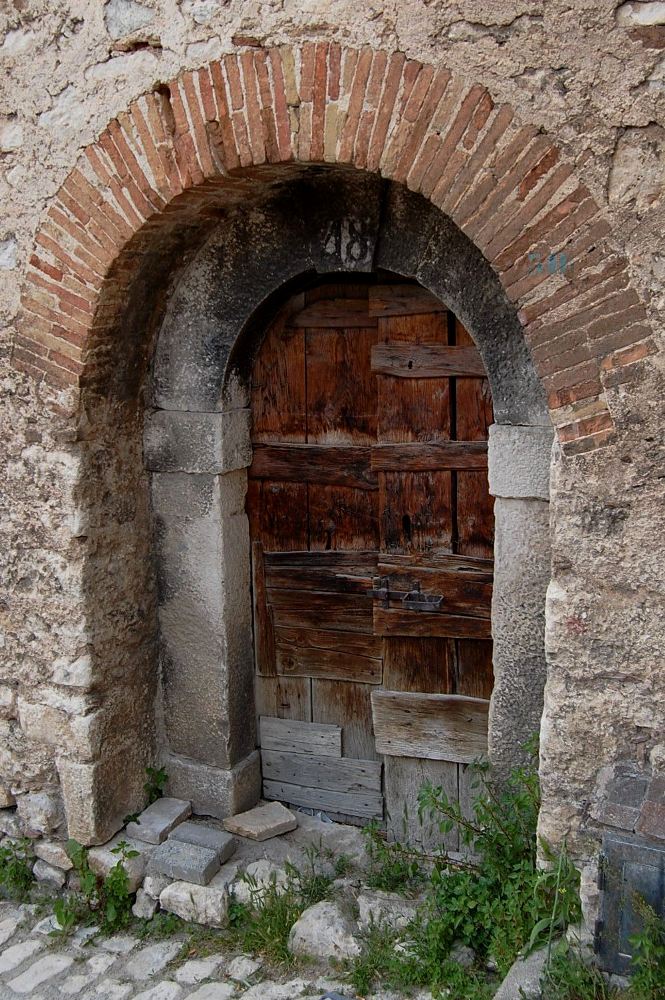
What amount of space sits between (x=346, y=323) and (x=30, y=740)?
7.74 ft

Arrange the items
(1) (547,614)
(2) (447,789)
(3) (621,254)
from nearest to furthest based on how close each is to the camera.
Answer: (3) (621,254), (1) (547,614), (2) (447,789)

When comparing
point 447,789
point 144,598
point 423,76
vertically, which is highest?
point 423,76

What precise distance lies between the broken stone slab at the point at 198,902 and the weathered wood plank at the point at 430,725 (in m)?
0.95

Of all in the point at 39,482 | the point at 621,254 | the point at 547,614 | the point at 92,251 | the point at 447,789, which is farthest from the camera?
the point at 447,789

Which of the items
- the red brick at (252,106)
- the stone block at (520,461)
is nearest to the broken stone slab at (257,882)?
the stone block at (520,461)

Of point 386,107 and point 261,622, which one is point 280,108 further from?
point 261,622

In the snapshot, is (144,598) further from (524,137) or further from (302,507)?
(524,137)

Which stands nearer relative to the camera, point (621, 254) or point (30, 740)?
point (621, 254)

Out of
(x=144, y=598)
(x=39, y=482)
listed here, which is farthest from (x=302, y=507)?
(x=39, y=482)

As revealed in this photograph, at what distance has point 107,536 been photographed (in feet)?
13.6

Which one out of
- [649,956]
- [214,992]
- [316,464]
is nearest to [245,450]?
[316,464]

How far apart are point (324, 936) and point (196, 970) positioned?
0.55 m

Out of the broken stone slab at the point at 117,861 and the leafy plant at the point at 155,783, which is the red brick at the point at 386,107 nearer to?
the leafy plant at the point at 155,783

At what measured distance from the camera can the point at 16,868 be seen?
4305mm
